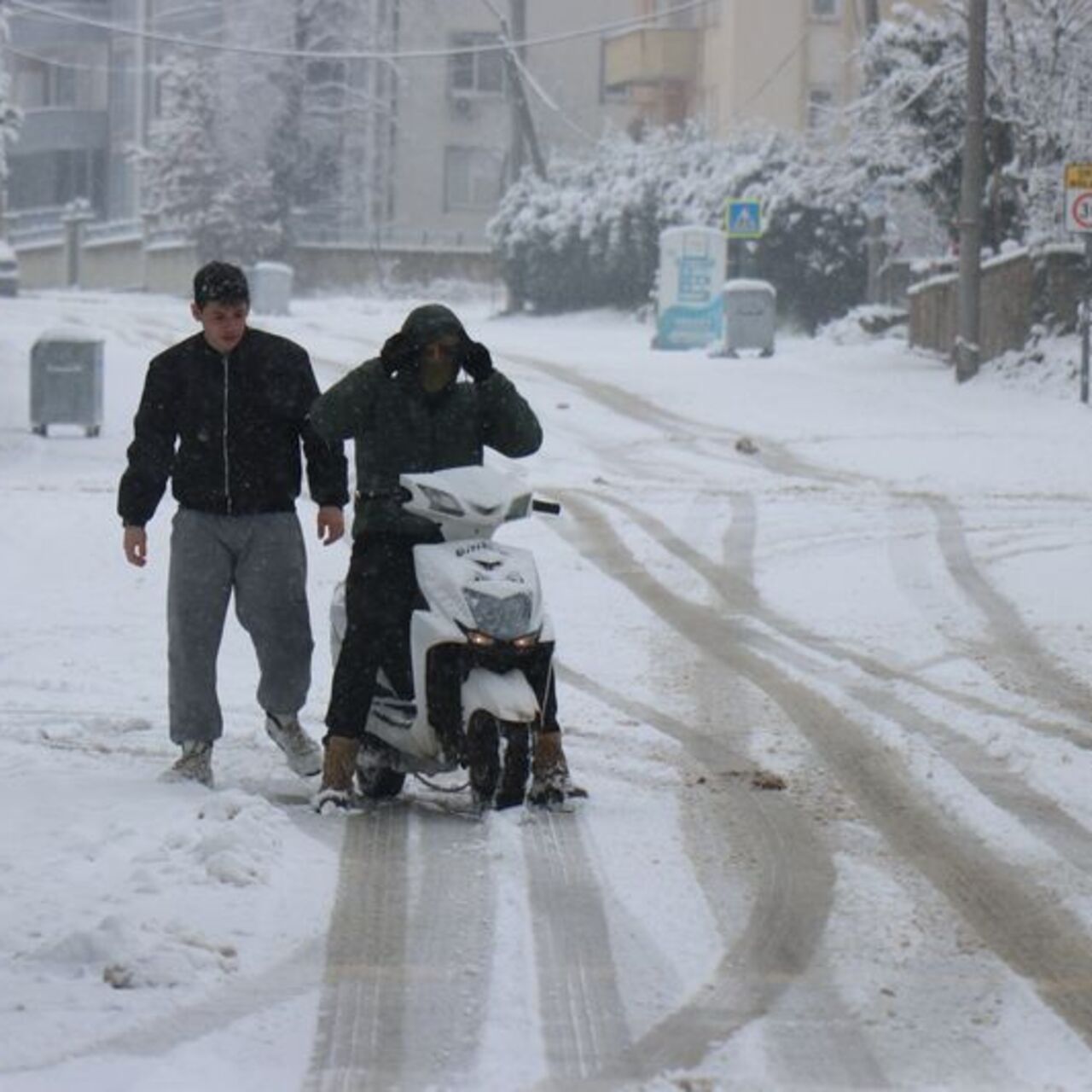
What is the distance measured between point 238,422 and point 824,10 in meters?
54.1

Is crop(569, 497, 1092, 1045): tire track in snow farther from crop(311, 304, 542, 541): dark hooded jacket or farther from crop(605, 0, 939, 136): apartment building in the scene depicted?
crop(605, 0, 939, 136): apartment building

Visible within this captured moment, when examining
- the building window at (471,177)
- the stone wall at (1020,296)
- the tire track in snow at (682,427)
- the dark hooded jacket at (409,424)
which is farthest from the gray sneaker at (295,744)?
the building window at (471,177)

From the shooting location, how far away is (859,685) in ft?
38.8

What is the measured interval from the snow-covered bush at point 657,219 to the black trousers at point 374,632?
36423 mm

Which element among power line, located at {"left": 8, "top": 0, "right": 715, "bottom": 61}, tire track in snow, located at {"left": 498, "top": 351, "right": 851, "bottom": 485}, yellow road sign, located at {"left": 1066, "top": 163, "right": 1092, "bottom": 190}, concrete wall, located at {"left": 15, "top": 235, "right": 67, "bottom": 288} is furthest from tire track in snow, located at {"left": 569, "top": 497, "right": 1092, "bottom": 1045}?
concrete wall, located at {"left": 15, "top": 235, "right": 67, "bottom": 288}

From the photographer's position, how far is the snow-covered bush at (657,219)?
45469 mm

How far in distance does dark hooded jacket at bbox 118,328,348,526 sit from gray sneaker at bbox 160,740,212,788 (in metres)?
0.78

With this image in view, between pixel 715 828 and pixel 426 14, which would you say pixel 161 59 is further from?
pixel 715 828

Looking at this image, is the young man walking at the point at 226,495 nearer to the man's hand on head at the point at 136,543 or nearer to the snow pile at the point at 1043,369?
the man's hand on head at the point at 136,543

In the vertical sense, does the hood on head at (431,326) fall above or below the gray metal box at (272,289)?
above

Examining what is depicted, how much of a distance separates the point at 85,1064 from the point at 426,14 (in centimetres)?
6356

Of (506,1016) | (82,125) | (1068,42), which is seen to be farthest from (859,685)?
(82,125)

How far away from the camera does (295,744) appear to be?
9.30 m

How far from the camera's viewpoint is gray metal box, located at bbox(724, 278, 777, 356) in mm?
36188
